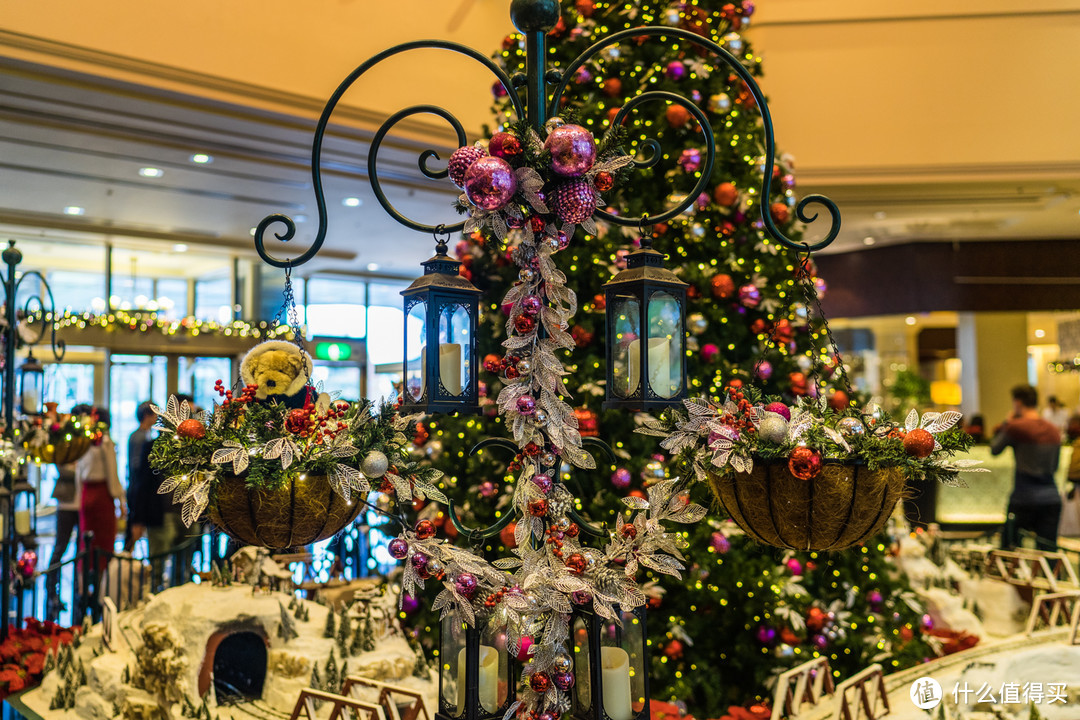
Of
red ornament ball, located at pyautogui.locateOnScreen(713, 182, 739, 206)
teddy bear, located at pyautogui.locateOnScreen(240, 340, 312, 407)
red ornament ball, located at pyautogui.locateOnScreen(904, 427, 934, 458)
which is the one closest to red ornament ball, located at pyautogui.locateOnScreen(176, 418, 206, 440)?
teddy bear, located at pyautogui.locateOnScreen(240, 340, 312, 407)

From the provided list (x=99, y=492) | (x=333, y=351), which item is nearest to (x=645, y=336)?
(x=99, y=492)

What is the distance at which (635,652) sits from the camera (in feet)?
5.85

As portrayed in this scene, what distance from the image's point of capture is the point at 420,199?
27.8 ft

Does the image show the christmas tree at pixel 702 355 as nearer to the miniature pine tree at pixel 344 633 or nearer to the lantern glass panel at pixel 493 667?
the miniature pine tree at pixel 344 633

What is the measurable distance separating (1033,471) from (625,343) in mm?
5592

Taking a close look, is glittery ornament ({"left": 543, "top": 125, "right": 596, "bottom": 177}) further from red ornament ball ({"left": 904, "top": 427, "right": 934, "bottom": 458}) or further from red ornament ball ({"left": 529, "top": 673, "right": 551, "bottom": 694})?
red ornament ball ({"left": 529, "top": 673, "right": 551, "bottom": 694})

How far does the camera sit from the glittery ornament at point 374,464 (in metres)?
1.79

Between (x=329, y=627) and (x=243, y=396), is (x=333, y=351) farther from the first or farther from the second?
(x=243, y=396)

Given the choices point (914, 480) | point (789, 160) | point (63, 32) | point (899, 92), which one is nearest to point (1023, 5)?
point (899, 92)

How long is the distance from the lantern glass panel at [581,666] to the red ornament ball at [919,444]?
757 mm

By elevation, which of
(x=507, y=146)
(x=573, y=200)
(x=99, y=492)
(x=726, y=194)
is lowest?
(x=99, y=492)

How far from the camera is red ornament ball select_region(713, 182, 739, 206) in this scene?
378cm

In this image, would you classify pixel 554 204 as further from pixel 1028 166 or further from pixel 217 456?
pixel 1028 166

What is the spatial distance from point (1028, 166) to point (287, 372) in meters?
6.78
